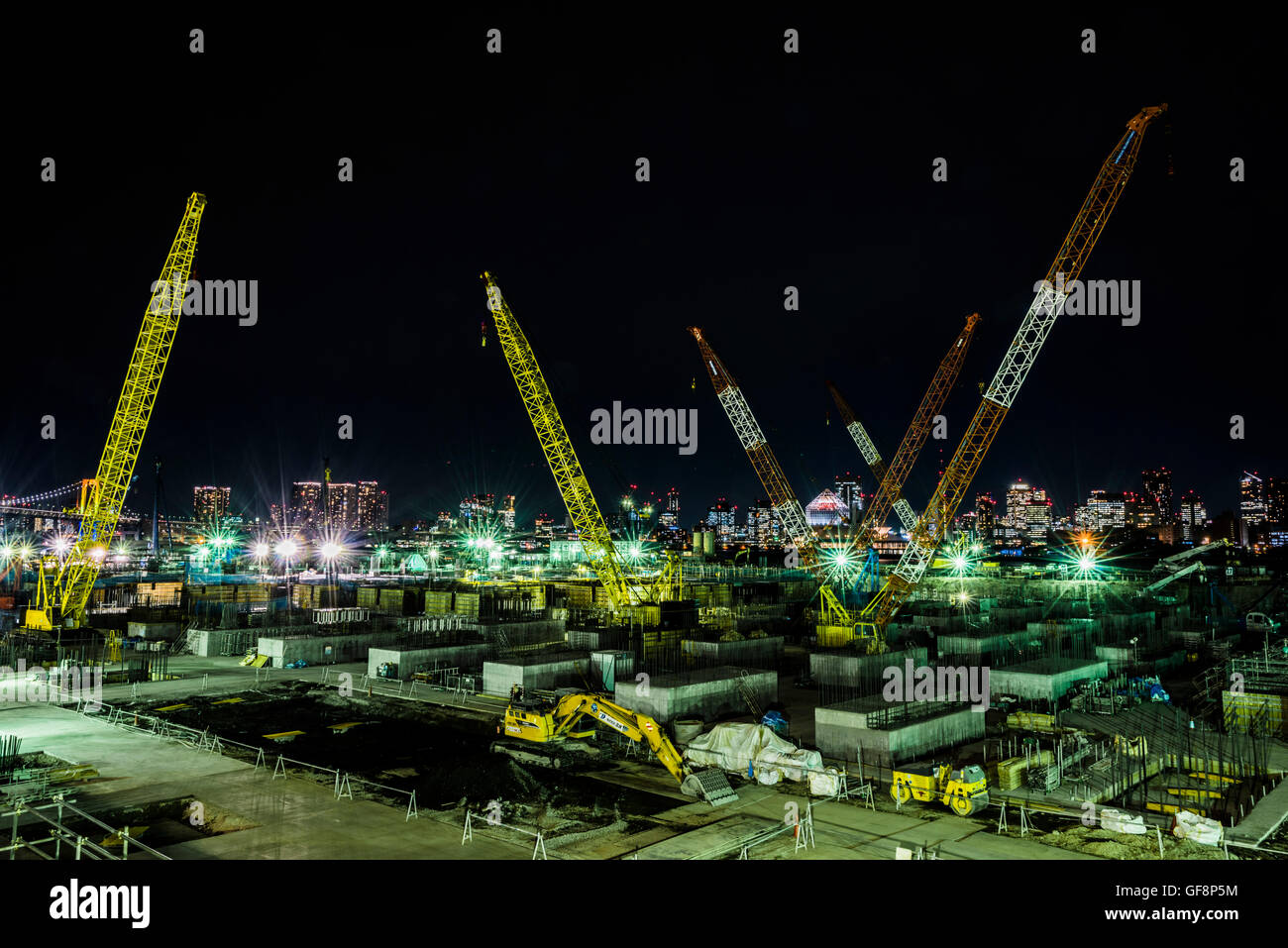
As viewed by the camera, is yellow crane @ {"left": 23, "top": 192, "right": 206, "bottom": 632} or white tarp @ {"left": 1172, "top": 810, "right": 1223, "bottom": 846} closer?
white tarp @ {"left": 1172, "top": 810, "right": 1223, "bottom": 846}

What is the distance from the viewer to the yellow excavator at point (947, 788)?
16.9m

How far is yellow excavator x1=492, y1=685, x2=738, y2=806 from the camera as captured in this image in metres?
20.1

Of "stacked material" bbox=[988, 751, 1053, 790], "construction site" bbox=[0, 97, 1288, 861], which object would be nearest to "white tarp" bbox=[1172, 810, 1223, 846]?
"construction site" bbox=[0, 97, 1288, 861]

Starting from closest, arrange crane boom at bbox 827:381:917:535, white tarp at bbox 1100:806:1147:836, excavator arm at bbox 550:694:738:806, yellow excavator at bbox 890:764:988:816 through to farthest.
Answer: white tarp at bbox 1100:806:1147:836 → yellow excavator at bbox 890:764:988:816 → excavator arm at bbox 550:694:738:806 → crane boom at bbox 827:381:917:535

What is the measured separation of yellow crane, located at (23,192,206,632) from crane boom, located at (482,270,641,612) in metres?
19.5

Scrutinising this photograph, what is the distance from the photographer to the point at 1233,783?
18.6m

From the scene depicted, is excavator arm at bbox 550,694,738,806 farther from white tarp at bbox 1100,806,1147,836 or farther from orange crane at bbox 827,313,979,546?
orange crane at bbox 827,313,979,546

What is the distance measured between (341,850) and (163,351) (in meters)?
46.5

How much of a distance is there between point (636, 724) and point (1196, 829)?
12.4 m

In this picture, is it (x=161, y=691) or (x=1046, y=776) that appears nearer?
(x=1046, y=776)

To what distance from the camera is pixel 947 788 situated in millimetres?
17328
